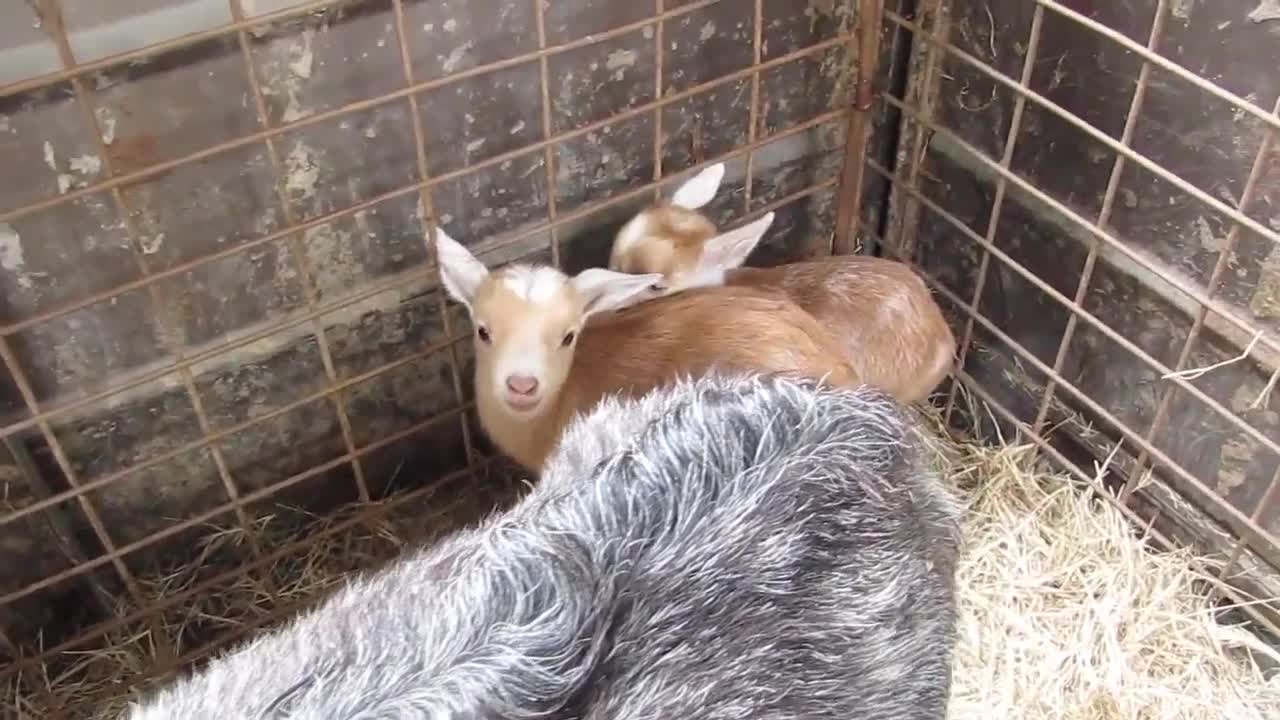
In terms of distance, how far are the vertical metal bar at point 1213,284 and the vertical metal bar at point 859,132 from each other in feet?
2.07

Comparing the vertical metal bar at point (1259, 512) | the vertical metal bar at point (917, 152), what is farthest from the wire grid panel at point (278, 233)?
the vertical metal bar at point (1259, 512)

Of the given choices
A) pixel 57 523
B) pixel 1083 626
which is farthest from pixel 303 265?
pixel 1083 626

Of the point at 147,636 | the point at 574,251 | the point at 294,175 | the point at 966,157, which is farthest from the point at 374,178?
the point at 966,157

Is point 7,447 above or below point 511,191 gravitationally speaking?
below

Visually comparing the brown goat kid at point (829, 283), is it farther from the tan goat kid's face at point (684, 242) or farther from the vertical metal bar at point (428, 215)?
the vertical metal bar at point (428, 215)

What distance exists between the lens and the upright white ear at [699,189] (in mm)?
1864

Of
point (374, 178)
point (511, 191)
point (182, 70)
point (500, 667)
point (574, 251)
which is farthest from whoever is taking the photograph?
point (574, 251)

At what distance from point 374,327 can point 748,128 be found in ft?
2.30

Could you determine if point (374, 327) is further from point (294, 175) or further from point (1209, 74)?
point (1209, 74)

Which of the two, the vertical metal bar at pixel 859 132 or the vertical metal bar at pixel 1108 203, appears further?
the vertical metal bar at pixel 859 132

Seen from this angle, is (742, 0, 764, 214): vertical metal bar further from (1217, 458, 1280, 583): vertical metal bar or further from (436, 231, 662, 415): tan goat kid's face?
(1217, 458, 1280, 583): vertical metal bar

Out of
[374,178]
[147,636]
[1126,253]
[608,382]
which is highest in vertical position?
[374,178]

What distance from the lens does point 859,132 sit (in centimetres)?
203

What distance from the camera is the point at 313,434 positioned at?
186 cm
